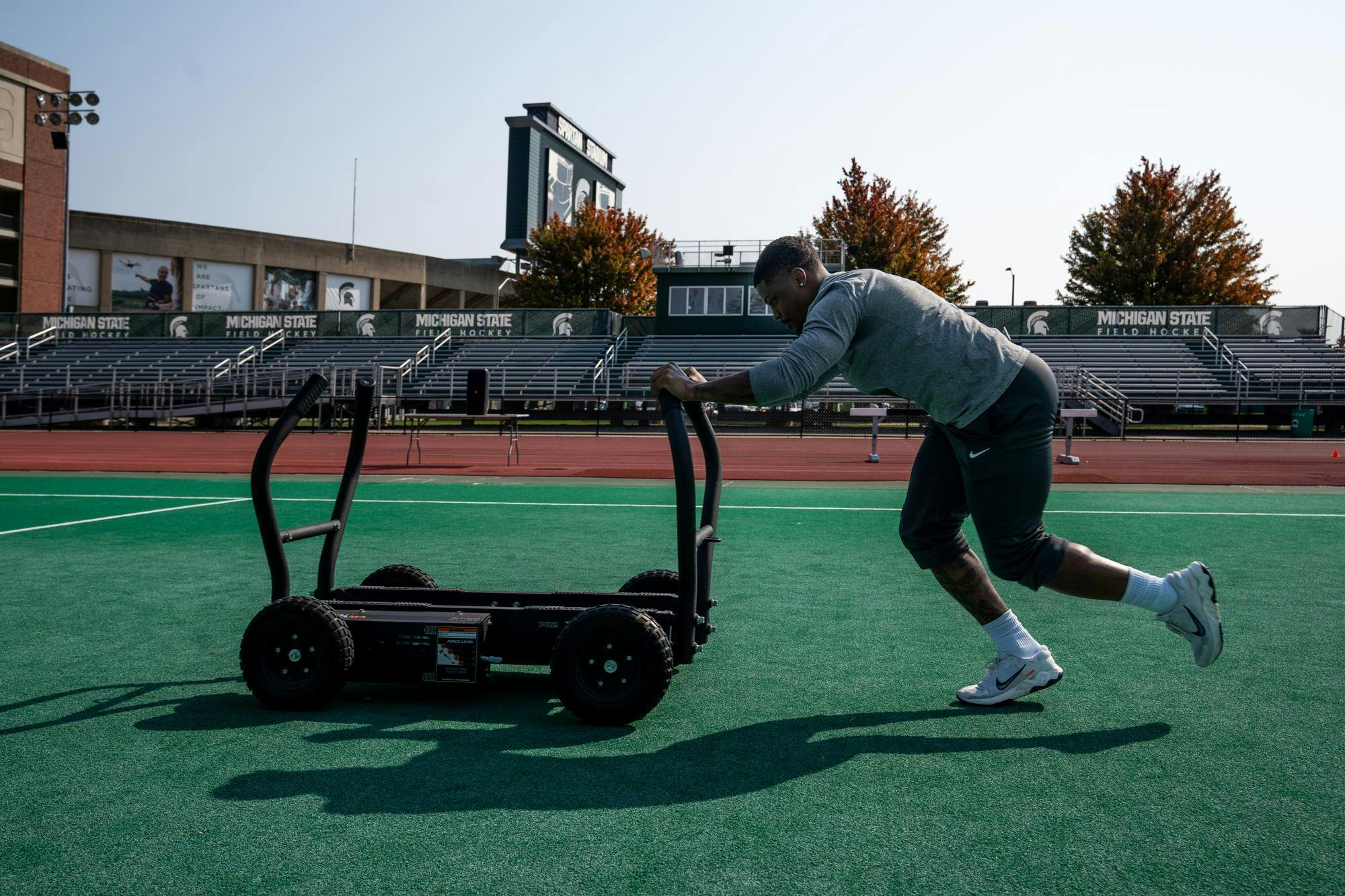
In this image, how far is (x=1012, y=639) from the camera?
4074 mm

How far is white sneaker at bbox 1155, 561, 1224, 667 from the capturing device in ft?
12.8

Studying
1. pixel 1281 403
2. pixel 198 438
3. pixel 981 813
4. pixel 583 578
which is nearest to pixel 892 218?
pixel 1281 403

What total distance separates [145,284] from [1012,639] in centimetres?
6859

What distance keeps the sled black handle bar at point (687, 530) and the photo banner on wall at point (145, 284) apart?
218 feet

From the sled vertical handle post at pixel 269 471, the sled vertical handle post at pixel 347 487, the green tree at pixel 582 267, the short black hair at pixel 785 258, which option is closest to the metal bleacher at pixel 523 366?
the green tree at pixel 582 267

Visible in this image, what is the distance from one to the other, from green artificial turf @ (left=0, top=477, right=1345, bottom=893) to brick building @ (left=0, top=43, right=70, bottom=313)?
53504mm

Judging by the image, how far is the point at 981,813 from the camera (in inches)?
116

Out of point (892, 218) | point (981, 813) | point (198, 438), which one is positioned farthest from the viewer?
point (892, 218)

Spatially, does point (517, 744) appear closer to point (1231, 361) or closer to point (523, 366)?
point (523, 366)

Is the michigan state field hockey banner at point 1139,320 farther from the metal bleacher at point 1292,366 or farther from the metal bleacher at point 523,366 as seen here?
the metal bleacher at point 523,366

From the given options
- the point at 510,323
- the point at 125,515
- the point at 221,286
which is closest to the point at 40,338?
the point at 221,286

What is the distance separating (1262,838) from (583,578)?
441 centimetres

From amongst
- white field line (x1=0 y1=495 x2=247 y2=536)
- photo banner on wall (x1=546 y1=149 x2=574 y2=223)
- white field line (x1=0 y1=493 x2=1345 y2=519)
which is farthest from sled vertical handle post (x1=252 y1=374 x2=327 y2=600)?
photo banner on wall (x1=546 y1=149 x2=574 y2=223)

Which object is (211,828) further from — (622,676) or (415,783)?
(622,676)
